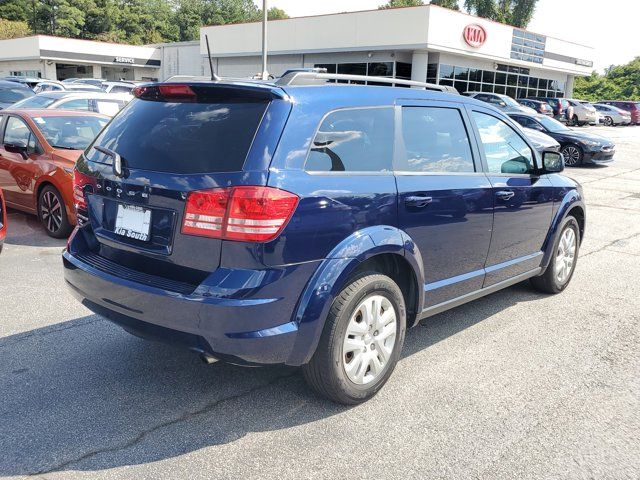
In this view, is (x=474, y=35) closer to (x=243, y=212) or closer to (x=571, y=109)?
(x=571, y=109)

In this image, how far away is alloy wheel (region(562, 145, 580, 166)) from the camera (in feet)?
57.0

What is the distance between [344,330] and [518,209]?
2.17 m

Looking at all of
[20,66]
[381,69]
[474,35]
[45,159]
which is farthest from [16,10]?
[45,159]

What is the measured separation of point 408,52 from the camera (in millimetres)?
31094

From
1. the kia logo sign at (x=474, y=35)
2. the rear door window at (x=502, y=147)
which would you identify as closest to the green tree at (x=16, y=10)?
Answer: the kia logo sign at (x=474, y=35)

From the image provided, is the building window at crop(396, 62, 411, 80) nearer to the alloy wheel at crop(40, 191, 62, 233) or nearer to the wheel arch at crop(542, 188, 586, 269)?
the alloy wheel at crop(40, 191, 62, 233)

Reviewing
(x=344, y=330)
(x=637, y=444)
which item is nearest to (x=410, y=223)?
(x=344, y=330)

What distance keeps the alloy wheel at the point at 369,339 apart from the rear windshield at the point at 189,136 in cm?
111

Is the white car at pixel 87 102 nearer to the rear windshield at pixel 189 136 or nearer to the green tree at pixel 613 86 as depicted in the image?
the rear windshield at pixel 189 136

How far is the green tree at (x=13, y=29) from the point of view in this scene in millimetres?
75688

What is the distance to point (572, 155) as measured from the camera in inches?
689

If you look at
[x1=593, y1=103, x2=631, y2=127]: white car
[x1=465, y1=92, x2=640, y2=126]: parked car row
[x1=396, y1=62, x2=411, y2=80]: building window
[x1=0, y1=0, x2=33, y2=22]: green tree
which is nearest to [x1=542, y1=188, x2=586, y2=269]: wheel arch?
[x1=465, y1=92, x2=640, y2=126]: parked car row

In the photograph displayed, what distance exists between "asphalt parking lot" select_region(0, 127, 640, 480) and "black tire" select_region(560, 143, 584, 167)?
530 inches

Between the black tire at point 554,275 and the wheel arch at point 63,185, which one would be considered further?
the wheel arch at point 63,185
